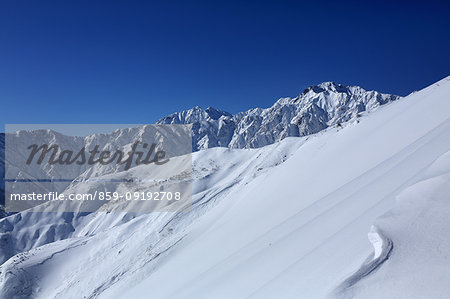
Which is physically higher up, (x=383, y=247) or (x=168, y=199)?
(x=168, y=199)

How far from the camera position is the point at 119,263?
1878 cm

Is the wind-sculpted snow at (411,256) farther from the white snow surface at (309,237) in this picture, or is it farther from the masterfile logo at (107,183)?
the masterfile logo at (107,183)

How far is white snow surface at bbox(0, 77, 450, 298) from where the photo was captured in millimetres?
4792

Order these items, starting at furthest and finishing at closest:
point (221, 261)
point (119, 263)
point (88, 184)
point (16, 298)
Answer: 1. point (88, 184)
2. point (16, 298)
3. point (119, 263)
4. point (221, 261)

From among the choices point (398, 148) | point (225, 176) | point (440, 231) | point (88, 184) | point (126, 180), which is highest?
point (88, 184)

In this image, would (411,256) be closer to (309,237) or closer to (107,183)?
(309,237)

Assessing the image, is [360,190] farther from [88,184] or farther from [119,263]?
[88,184]

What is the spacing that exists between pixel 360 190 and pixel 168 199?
28.3 meters

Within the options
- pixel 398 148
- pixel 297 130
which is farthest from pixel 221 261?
pixel 297 130

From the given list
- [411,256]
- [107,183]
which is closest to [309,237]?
[411,256]

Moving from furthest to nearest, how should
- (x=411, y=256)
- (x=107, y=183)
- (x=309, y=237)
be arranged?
(x=107, y=183), (x=309, y=237), (x=411, y=256)

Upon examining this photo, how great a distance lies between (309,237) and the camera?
8195 mm

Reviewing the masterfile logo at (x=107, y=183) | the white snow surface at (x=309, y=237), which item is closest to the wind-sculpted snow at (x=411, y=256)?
the white snow surface at (x=309, y=237)

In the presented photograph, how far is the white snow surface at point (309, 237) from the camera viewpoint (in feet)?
15.7
